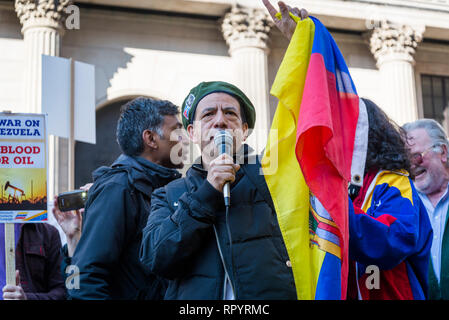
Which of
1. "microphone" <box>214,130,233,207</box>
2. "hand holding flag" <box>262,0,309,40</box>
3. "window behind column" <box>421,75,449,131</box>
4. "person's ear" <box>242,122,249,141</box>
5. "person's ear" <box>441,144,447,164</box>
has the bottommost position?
"microphone" <box>214,130,233,207</box>

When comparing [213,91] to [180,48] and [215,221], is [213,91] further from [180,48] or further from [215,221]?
[180,48]

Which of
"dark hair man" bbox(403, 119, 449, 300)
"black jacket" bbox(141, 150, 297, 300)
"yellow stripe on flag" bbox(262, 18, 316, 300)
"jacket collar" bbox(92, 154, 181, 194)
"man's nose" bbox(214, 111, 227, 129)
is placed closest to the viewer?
"black jacket" bbox(141, 150, 297, 300)

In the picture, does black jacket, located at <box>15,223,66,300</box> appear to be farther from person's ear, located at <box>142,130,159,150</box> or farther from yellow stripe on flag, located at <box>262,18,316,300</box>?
yellow stripe on flag, located at <box>262,18,316,300</box>

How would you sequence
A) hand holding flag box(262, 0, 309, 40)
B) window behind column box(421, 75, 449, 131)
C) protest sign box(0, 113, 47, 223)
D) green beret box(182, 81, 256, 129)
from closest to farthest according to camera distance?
green beret box(182, 81, 256, 129)
hand holding flag box(262, 0, 309, 40)
protest sign box(0, 113, 47, 223)
window behind column box(421, 75, 449, 131)

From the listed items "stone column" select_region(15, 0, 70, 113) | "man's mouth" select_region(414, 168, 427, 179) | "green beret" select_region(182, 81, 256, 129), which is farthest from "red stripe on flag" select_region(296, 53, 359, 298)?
"stone column" select_region(15, 0, 70, 113)

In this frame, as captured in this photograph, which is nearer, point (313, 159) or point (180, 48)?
point (313, 159)

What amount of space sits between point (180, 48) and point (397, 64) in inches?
187

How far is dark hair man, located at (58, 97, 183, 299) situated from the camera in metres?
3.32

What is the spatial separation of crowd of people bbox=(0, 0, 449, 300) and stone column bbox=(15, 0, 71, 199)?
781cm

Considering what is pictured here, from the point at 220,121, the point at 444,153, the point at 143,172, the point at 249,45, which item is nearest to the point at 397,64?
the point at 249,45

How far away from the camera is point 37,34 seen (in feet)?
38.6

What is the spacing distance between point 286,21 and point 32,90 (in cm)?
903
